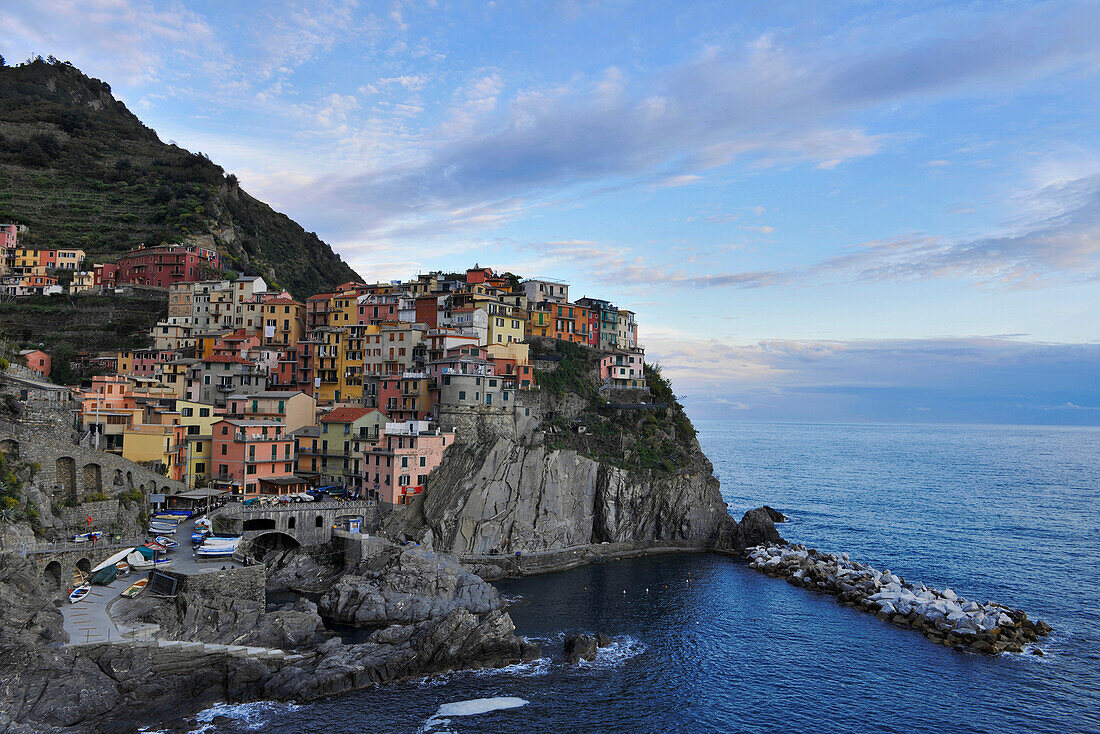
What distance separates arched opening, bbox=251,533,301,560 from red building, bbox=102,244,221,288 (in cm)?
5731

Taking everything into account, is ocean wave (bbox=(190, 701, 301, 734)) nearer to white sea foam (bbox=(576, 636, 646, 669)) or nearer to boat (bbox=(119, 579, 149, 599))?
boat (bbox=(119, 579, 149, 599))

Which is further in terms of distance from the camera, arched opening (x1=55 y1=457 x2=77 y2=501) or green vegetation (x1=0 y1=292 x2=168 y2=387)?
green vegetation (x1=0 y1=292 x2=168 y2=387)

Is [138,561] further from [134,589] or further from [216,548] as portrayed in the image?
[216,548]

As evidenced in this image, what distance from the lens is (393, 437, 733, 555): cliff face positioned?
204 feet

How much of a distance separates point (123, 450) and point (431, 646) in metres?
35.9

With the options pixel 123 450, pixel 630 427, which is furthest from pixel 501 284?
pixel 123 450

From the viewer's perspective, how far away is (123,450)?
58.5m

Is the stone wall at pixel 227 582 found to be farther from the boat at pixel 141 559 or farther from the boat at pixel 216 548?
the boat at pixel 216 548

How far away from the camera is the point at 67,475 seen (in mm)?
47219

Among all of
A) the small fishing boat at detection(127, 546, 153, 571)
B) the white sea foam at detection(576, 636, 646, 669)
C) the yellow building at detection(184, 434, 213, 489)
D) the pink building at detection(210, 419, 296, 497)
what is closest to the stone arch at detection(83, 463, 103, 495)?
the small fishing boat at detection(127, 546, 153, 571)

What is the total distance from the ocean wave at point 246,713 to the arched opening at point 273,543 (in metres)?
23.4

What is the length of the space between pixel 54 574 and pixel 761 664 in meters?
43.1

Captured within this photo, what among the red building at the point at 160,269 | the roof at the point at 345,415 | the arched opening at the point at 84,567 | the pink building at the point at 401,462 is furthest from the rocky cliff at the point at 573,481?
the red building at the point at 160,269

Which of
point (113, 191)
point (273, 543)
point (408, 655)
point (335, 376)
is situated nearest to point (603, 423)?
point (335, 376)
